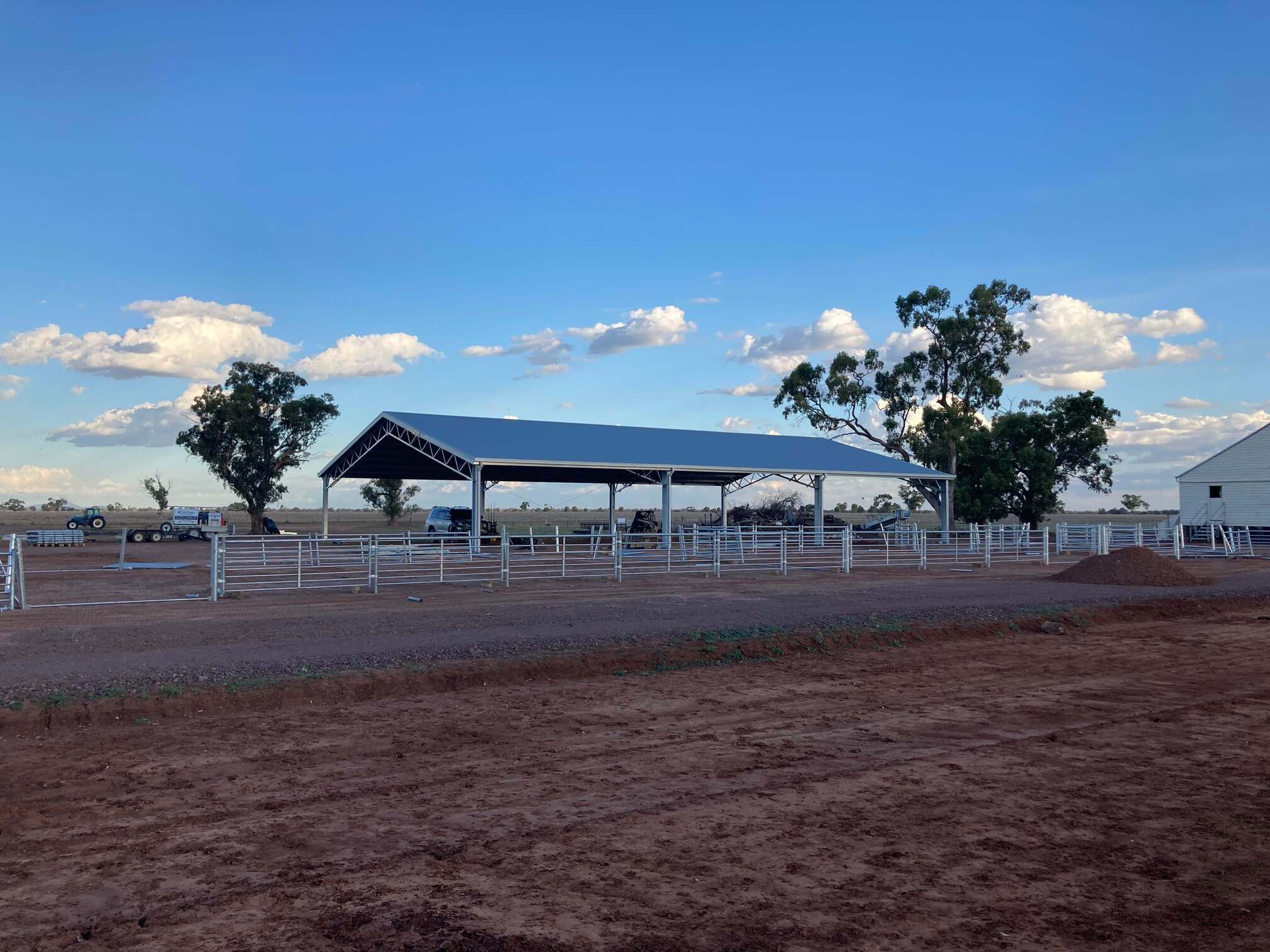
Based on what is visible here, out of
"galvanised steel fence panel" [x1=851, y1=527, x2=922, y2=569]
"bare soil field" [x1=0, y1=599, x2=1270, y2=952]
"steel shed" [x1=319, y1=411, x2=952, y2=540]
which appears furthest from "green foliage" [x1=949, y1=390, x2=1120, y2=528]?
"bare soil field" [x1=0, y1=599, x2=1270, y2=952]

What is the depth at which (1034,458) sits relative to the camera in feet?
161

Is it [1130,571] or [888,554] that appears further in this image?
[888,554]

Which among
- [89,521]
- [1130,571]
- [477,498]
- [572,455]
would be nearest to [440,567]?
[477,498]

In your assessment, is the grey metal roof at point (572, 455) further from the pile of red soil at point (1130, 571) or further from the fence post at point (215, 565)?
the pile of red soil at point (1130, 571)

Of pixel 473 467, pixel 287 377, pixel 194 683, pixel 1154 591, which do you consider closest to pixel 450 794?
pixel 194 683

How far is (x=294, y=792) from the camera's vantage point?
6613mm

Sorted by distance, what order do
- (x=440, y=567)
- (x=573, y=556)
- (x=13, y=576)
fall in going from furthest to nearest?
(x=573, y=556), (x=440, y=567), (x=13, y=576)

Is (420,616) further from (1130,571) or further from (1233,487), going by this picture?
(1233,487)

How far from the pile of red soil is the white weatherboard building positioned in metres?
28.8

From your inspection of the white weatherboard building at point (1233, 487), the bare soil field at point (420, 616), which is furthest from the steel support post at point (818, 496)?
the white weatherboard building at point (1233, 487)

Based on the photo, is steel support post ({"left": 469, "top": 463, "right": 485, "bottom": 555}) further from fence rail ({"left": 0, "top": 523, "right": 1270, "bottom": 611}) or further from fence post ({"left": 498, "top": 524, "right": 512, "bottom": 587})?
fence post ({"left": 498, "top": 524, "right": 512, "bottom": 587})

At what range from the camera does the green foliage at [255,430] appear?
182 ft

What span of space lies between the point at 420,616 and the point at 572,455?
63.1ft

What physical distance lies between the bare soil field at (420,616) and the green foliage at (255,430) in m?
29.8
